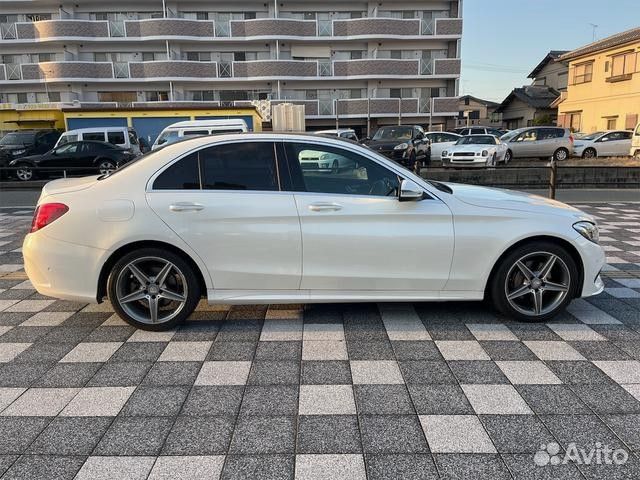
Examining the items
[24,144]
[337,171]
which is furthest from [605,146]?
[24,144]

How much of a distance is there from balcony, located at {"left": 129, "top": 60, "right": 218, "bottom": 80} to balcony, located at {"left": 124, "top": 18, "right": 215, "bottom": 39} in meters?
1.91

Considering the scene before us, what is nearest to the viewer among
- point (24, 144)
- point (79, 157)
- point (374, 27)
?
point (79, 157)

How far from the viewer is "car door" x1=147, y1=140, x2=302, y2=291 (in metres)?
3.70

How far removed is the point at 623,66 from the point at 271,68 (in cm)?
2239

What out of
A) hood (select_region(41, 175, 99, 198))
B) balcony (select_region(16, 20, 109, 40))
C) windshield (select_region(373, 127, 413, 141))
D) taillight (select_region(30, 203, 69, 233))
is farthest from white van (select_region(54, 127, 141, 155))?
balcony (select_region(16, 20, 109, 40))

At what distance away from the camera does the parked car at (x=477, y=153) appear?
15.9 meters

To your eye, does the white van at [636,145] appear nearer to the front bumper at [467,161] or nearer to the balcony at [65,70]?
the front bumper at [467,161]

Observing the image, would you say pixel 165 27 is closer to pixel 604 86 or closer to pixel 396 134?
pixel 396 134

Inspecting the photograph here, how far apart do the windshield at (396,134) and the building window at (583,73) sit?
21854 millimetres

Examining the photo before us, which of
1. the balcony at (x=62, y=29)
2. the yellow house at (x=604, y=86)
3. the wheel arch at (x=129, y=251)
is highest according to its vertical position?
the balcony at (x=62, y=29)

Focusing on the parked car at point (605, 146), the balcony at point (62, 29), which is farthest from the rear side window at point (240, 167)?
the balcony at point (62, 29)

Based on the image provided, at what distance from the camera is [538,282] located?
3.97m

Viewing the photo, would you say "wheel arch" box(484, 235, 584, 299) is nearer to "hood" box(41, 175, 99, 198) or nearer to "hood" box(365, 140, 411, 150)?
"hood" box(41, 175, 99, 198)

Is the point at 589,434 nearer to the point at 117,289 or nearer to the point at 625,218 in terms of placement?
the point at 117,289
